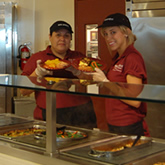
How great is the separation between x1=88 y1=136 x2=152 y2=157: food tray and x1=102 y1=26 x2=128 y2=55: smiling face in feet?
2.89

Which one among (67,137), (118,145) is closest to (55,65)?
(67,137)

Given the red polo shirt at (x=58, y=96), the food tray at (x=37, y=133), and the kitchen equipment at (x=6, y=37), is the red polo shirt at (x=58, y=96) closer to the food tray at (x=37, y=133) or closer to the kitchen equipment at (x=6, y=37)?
the food tray at (x=37, y=133)

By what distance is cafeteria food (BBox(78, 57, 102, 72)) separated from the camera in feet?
7.43

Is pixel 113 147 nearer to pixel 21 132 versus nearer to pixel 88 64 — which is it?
pixel 21 132

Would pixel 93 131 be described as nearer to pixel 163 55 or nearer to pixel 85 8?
pixel 163 55

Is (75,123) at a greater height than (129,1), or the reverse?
(129,1)

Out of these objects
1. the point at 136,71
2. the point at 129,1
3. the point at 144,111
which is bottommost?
the point at 144,111

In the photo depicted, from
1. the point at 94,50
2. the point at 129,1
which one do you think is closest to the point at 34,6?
the point at 94,50

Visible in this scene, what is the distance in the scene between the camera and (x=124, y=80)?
2180 millimetres

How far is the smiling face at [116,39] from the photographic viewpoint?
2377mm

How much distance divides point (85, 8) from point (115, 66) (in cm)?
273

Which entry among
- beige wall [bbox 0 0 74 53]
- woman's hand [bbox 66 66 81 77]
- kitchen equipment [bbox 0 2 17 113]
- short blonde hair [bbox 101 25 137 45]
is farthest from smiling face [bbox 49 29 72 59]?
kitchen equipment [bbox 0 2 17 113]

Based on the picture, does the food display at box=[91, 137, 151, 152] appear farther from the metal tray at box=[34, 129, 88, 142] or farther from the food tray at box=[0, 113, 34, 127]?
the food tray at box=[0, 113, 34, 127]

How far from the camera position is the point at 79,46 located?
4.86m
